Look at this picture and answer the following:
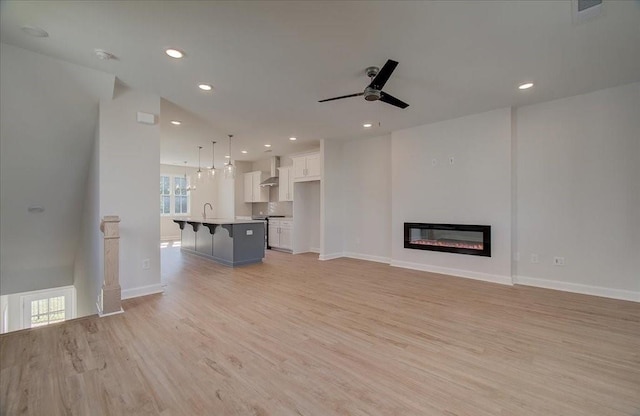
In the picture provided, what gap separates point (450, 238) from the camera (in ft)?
16.8

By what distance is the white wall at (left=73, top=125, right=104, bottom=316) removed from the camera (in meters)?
3.67

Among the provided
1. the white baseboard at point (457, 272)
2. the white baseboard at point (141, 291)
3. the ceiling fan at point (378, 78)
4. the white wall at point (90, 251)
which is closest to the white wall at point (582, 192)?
the white baseboard at point (457, 272)

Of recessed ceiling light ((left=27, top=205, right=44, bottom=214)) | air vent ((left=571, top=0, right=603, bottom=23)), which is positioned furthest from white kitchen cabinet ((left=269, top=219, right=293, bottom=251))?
air vent ((left=571, top=0, right=603, bottom=23))

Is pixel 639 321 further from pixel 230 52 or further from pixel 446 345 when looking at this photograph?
pixel 230 52

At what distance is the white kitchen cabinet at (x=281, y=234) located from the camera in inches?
295

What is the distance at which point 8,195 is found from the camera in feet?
13.0

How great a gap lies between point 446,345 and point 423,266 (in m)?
3.03

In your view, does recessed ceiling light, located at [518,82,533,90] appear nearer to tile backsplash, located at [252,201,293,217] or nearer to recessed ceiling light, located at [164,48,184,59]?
recessed ceiling light, located at [164,48,184,59]

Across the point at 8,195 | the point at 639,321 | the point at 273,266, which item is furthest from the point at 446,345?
the point at 8,195

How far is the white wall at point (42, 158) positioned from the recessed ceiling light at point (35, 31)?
509 millimetres

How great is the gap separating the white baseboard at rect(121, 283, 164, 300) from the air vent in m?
5.44

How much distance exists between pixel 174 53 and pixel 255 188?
619 centimetres

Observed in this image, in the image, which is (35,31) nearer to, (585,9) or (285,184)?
(585,9)

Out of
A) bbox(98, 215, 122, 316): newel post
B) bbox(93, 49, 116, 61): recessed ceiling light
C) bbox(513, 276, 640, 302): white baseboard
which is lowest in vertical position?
bbox(513, 276, 640, 302): white baseboard
